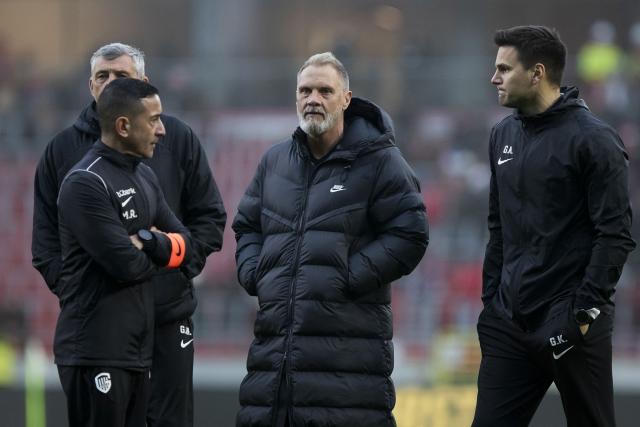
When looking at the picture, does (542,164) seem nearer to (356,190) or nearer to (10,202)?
(356,190)

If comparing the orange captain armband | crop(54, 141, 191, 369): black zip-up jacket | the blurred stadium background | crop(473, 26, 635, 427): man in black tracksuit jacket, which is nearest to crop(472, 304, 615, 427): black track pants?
crop(473, 26, 635, 427): man in black tracksuit jacket

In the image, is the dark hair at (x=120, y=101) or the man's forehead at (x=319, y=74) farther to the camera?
the man's forehead at (x=319, y=74)

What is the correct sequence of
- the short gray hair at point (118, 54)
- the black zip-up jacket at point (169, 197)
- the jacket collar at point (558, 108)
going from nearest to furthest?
1. the jacket collar at point (558, 108)
2. the black zip-up jacket at point (169, 197)
3. the short gray hair at point (118, 54)

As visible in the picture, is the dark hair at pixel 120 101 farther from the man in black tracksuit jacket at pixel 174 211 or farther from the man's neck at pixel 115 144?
the man in black tracksuit jacket at pixel 174 211

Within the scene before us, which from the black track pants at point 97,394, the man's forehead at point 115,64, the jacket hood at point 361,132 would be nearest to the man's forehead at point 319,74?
the jacket hood at point 361,132

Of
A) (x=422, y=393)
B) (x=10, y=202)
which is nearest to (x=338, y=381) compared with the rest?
(x=422, y=393)

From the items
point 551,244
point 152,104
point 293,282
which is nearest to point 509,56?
point 551,244

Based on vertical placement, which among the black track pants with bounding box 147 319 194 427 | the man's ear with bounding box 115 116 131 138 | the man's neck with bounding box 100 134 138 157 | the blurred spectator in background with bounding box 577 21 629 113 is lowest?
the black track pants with bounding box 147 319 194 427

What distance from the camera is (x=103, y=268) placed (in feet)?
15.0

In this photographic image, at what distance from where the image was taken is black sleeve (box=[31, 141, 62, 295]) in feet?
16.3

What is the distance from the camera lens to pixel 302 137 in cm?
515

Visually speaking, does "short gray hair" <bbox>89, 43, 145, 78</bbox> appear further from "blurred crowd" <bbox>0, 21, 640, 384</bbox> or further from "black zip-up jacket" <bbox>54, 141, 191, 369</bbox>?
"blurred crowd" <bbox>0, 21, 640, 384</bbox>

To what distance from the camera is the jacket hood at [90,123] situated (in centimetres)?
517

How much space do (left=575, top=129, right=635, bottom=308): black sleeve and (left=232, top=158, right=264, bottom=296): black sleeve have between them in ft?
4.34
